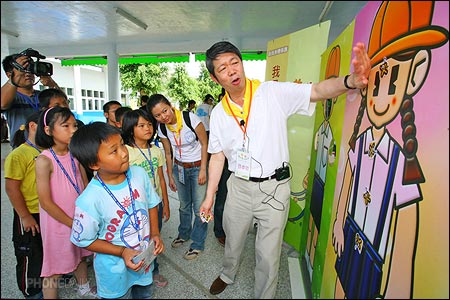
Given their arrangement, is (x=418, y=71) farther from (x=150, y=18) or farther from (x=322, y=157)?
(x=322, y=157)

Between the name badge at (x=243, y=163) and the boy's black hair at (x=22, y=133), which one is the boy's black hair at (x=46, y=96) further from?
the name badge at (x=243, y=163)

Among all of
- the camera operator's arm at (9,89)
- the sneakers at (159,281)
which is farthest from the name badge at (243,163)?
the camera operator's arm at (9,89)

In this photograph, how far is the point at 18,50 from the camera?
848mm

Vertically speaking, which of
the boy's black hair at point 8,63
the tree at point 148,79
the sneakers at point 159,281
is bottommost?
the sneakers at point 159,281

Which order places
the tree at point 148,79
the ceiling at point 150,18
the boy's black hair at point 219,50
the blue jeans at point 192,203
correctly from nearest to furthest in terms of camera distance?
the ceiling at point 150,18, the boy's black hair at point 219,50, the blue jeans at point 192,203, the tree at point 148,79

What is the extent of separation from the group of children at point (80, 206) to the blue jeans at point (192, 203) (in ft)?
1.74

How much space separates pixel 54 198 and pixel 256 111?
1.25 metres

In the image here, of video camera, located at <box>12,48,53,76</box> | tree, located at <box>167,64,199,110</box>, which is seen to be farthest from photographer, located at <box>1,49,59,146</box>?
tree, located at <box>167,64,199,110</box>

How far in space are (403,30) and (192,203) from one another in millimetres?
2054

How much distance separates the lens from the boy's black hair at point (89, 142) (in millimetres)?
1093

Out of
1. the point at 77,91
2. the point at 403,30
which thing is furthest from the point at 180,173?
the point at 403,30

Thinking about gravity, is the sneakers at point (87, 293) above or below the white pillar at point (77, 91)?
below

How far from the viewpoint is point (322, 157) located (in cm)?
166

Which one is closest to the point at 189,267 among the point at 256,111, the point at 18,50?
the point at 256,111
